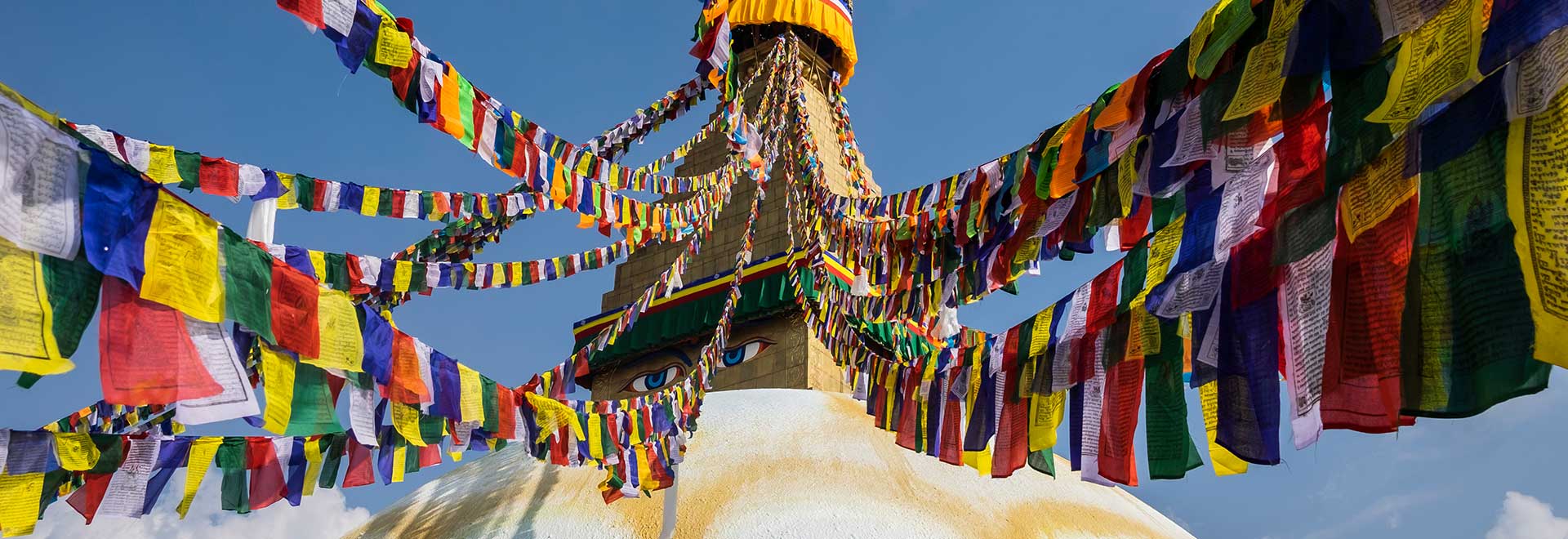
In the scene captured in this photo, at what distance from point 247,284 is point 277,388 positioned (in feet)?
1.61

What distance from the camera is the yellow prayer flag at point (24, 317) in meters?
2.76

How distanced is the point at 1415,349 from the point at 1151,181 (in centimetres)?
106

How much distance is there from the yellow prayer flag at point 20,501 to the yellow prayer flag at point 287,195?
64.5 inches

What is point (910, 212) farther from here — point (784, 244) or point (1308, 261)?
point (784, 244)

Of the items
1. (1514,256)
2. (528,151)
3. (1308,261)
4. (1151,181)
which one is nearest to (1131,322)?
(1151,181)

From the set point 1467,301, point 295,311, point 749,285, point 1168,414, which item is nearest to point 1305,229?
point 1467,301

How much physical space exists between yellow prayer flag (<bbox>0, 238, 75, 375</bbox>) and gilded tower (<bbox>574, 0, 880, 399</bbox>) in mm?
7978

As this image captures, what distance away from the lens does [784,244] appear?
42.8ft

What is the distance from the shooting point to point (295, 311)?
3.62 metres

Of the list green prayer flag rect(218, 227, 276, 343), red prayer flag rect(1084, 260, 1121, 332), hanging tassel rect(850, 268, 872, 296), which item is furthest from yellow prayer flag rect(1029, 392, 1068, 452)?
green prayer flag rect(218, 227, 276, 343)

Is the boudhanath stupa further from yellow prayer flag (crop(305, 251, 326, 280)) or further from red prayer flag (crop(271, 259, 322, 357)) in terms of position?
red prayer flag (crop(271, 259, 322, 357))

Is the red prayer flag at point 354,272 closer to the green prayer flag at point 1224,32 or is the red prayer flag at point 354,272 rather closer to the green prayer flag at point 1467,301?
the green prayer flag at point 1224,32

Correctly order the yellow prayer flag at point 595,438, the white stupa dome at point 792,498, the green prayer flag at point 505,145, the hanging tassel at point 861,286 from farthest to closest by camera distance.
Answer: the white stupa dome at point 792,498, the hanging tassel at point 861,286, the yellow prayer flag at point 595,438, the green prayer flag at point 505,145

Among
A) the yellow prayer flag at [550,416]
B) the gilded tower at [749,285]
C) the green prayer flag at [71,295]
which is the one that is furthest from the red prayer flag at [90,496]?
the gilded tower at [749,285]
